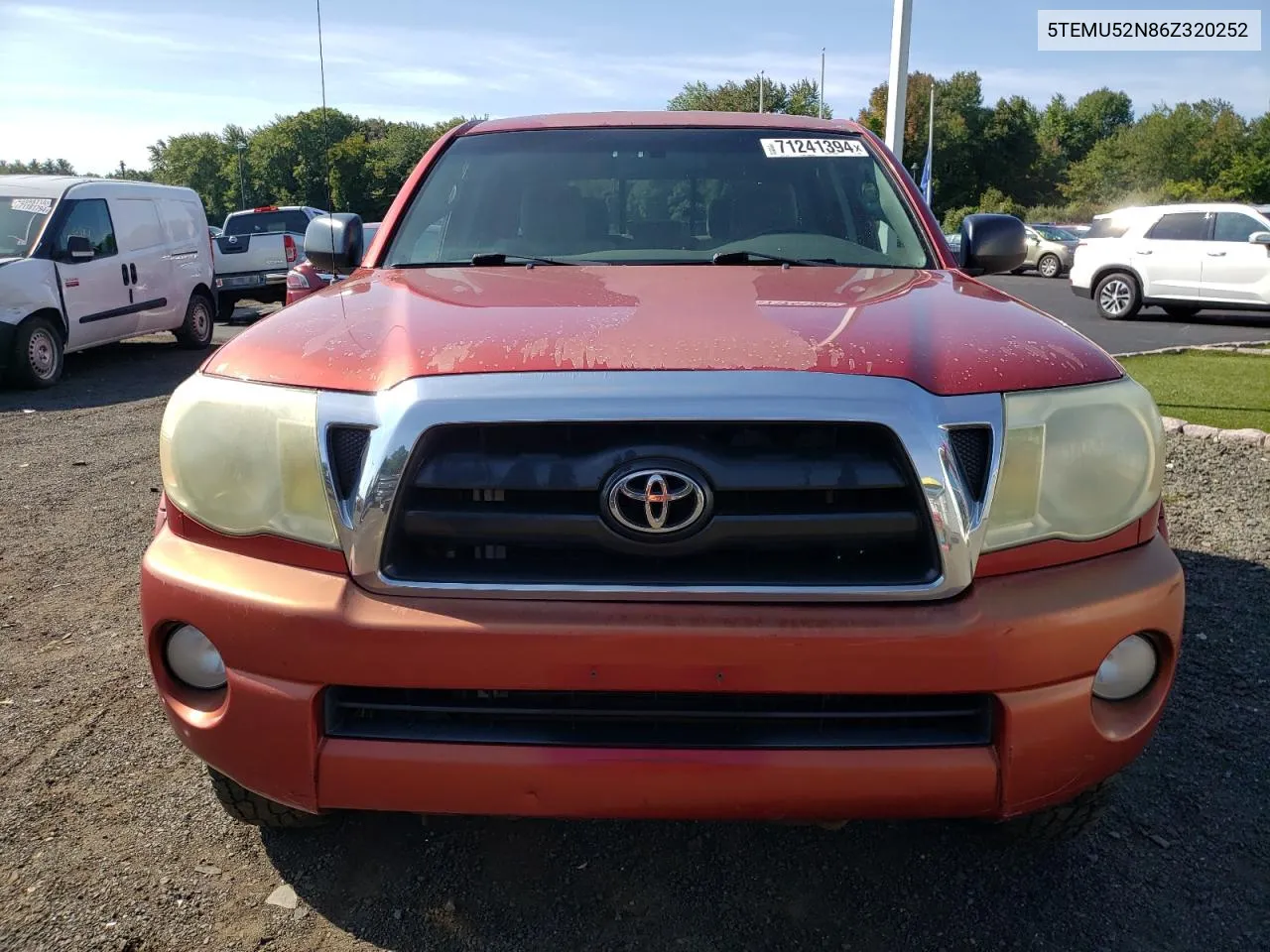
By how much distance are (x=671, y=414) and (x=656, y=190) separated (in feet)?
5.30

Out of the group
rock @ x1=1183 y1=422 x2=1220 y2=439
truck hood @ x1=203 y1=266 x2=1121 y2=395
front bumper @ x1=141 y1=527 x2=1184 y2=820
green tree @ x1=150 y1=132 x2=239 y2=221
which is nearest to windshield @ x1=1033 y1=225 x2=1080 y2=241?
rock @ x1=1183 y1=422 x2=1220 y2=439

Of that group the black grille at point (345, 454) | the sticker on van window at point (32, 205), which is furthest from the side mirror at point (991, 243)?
the sticker on van window at point (32, 205)

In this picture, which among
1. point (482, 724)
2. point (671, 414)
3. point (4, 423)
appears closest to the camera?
point (671, 414)

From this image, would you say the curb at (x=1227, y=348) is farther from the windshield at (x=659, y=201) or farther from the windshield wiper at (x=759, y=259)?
the windshield wiper at (x=759, y=259)

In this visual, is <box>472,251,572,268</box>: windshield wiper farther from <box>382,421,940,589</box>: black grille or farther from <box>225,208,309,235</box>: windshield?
<box>225,208,309,235</box>: windshield

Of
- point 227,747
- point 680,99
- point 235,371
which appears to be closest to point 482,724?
point 227,747

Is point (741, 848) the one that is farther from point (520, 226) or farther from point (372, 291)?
point (520, 226)

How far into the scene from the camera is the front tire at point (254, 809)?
218cm

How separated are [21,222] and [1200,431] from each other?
10.1 m

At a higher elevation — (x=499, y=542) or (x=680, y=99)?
(x=680, y=99)

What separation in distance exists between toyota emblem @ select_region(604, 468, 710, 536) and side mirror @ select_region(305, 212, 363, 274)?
1971 millimetres

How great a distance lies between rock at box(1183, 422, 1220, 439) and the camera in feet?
20.2

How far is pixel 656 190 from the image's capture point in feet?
10.3

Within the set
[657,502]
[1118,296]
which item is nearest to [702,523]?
[657,502]
